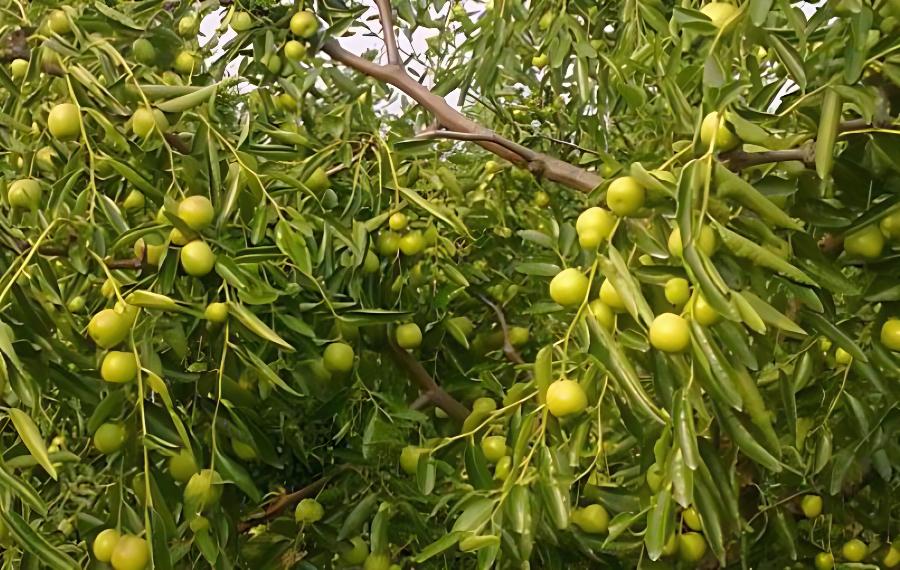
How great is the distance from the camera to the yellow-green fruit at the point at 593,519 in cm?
133

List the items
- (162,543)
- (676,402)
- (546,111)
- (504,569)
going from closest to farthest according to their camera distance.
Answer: (676,402) < (162,543) < (504,569) < (546,111)

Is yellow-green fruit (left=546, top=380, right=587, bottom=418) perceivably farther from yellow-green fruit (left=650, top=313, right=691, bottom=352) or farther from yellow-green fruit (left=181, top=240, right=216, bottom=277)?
yellow-green fruit (left=181, top=240, right=216, bottom=277)

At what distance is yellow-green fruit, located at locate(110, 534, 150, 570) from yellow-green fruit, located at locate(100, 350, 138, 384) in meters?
0.18

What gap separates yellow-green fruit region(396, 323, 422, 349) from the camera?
1.51 meters

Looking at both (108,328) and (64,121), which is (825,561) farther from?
(64,121)

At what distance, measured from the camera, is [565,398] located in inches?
37.7

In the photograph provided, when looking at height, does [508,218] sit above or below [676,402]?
below

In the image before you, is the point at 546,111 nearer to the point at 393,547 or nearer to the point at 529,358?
the point at 529,358

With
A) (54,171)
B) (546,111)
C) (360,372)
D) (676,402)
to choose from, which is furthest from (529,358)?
(676,402)

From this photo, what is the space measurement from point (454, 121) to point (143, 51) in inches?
23.5

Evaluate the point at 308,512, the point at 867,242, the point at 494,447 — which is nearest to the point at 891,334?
the point at 867,242

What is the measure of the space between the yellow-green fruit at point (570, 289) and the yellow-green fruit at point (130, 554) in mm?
540

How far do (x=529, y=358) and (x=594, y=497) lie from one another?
698 mm

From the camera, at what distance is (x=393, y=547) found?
1.80 meters
